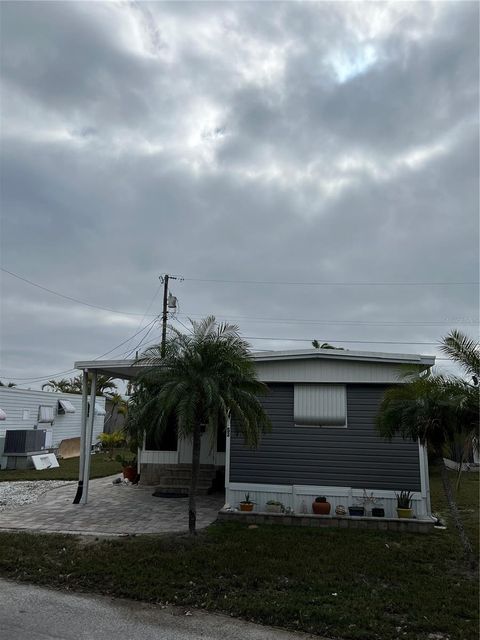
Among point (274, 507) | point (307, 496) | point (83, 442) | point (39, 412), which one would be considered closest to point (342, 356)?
point (307, 496)

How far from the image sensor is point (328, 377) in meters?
9.64

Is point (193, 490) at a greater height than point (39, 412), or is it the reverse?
point (39, 412)

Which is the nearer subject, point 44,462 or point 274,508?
point 274,508

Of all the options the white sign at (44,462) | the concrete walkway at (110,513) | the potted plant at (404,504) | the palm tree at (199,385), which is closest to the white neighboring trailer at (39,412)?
the white sign at (44,462)

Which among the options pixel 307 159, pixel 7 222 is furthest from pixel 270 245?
pixel 7 222

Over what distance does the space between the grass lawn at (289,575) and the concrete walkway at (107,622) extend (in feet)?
0.72

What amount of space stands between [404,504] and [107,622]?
6278 millimetres

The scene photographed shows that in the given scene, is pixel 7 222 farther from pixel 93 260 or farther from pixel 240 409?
pixel 240 409

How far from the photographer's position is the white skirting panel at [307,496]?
9.00m

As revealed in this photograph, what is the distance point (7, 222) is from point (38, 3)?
5.97 meters

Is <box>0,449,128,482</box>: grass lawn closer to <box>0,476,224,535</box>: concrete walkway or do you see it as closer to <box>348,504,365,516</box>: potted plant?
<box>0,476,224,535</box>: concrete walkway

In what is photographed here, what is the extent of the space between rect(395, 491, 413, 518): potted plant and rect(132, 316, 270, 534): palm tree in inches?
133

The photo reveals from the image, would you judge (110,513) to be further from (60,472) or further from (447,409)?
(60,472)

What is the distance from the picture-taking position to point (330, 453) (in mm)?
9445
